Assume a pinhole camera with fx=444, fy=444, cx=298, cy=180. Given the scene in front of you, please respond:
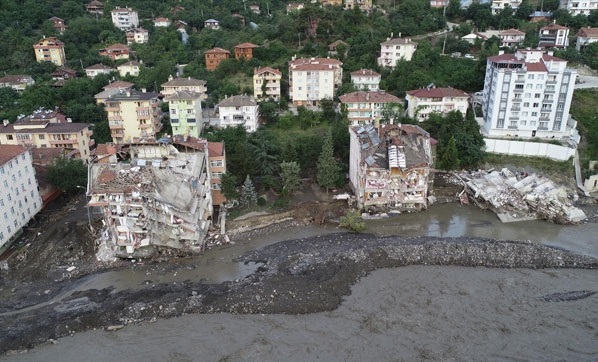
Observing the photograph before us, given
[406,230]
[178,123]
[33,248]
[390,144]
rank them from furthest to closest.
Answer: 1. [178,123]
2. [390,144]
3. [406,230]
4. [33,248]

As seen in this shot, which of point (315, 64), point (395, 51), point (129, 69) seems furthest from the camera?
point (129, 69)

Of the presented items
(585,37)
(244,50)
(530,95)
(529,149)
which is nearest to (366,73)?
(530,95)

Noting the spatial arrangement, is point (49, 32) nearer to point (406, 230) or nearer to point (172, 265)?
point (172, 265)

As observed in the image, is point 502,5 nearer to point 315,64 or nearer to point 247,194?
Result: point 315,64

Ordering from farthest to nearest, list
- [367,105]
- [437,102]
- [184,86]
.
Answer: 1. [184,86]
2. [367,105]
3. [437,102]

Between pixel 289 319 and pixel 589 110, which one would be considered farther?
pixel 589 110

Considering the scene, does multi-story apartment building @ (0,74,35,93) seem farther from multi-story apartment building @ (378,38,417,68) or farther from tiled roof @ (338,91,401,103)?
multi-story apartment building @ (378,38,417,68)

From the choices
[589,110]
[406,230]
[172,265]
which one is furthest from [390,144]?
[589,110]
